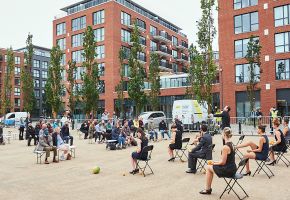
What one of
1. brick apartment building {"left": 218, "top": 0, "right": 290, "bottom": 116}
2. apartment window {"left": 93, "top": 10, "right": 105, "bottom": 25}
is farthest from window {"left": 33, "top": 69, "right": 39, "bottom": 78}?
brick apartment building {"left": 218, "top": 0, "right": 290, "bottom": 116}

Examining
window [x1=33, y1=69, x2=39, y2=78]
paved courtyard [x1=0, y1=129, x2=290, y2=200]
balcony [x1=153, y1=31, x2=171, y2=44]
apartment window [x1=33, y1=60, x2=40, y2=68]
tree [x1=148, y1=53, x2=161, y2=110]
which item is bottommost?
paved courtyard [x1=0, y1=129, x2=290, y2=200]

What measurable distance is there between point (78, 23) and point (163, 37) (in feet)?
59.7

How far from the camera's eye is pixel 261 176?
10.2 m

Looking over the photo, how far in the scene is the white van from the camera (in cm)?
2889

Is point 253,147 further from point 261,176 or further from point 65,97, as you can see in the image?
point 65,97

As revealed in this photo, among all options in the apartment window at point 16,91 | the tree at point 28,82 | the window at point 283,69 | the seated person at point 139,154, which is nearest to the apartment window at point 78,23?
the tree at point 28,82

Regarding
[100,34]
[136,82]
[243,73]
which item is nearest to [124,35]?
[100,34]

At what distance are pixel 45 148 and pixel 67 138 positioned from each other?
17.5 ft

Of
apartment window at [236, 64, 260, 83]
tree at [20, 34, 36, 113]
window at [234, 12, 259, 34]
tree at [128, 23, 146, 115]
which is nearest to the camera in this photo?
apartment window at [236, 64, 260, 83]

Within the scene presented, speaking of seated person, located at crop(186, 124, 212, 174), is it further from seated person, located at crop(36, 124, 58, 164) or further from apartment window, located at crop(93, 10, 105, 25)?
apartment window, located at crop(93, 10, 105, 25)

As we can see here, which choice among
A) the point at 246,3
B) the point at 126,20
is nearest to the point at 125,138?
the point at 246,3

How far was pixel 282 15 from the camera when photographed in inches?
1436

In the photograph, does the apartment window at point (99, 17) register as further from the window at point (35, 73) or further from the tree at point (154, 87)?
the window at point (35, 73)

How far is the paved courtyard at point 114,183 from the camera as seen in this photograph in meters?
8.29
